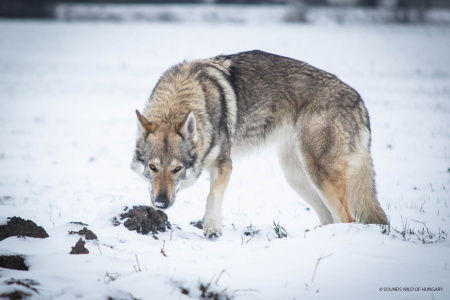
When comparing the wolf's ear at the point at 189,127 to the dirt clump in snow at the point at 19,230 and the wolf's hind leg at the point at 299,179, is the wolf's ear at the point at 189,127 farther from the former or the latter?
the dirt clump in snow at the point at 19,230

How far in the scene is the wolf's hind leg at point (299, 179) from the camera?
5.27 m

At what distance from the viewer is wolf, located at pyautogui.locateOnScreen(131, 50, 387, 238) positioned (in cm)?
450

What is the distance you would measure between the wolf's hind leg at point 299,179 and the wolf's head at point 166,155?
1345 millimetres

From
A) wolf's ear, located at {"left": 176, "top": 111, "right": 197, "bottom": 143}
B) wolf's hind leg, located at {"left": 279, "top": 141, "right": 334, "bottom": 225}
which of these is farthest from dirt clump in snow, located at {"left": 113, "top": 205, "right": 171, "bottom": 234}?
wolf's hind leg, located at {"left": 279, "top": 141, "right": 334, "bottom": 225}

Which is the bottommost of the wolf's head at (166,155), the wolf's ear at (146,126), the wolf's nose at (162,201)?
the wolf's nose at (162,201)

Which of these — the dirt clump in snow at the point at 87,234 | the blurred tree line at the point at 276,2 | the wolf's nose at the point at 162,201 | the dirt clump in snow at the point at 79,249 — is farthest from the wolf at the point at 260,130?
the blurred tree line at the point at 276,2

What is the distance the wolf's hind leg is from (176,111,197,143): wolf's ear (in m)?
1.34

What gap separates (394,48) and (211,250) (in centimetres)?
2618

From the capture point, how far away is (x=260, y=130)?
5.26 m

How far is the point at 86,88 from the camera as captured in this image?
18.5m

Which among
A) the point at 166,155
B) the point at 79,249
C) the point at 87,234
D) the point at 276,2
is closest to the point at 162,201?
the point at 166,155

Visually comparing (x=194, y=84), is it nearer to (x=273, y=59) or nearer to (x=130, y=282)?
(x=273, y=59)

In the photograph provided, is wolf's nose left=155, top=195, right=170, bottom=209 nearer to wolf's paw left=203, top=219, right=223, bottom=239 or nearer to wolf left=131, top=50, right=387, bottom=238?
wolf left=131, top=50, right=387, bottom=238

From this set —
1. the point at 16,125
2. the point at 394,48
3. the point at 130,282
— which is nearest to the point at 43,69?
the point at 16,125
